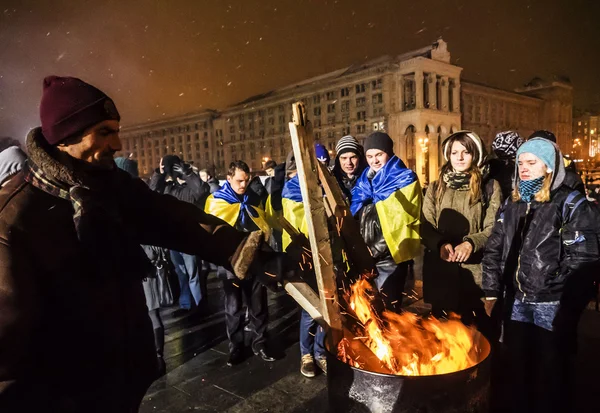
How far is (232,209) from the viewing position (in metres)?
5.01

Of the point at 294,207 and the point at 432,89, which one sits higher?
the point at 432,89

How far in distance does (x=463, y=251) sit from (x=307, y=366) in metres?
2.03

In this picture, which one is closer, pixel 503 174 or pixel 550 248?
pixel 550 248

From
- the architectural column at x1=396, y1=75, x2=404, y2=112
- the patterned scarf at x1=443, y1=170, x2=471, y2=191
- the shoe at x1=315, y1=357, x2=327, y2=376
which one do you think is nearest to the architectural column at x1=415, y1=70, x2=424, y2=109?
the architectural column at x1=396, y1=75, x2=404, y2=112

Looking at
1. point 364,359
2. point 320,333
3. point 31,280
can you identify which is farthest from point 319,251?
point 320,333

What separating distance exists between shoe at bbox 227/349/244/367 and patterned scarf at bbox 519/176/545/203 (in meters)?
3.43

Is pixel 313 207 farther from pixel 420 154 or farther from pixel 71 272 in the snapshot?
pixel 420 154

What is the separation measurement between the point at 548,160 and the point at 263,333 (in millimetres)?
3524

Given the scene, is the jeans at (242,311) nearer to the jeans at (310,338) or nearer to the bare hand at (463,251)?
the jeans at (310,338)

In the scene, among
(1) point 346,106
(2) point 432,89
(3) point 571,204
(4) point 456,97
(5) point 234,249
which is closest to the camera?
(5) point 234,249

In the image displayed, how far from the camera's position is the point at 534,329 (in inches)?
124

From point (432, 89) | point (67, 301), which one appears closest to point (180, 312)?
point (67, 301)

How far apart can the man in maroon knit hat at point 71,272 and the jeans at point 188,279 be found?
4468 mm

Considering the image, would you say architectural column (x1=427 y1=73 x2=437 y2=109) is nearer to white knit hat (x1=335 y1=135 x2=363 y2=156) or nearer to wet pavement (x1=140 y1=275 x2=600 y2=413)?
wet pavement (x1=140 y1=275 x2=600 y2=413)
